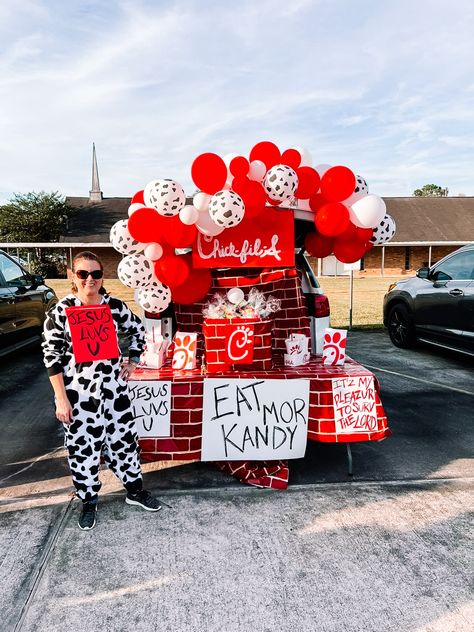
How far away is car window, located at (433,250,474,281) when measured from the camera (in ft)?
22.1

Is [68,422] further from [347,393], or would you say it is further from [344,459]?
[344,459]

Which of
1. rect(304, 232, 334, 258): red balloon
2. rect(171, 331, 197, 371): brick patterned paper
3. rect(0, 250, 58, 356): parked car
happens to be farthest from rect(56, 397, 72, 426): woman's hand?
rect(0, 250, 58, 356): parked car

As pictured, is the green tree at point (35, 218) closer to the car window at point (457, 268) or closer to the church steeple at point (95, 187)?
the church steeple at point (95, 187)

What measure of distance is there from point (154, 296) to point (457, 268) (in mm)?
4940

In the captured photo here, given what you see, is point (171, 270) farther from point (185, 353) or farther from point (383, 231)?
point (383, 231)

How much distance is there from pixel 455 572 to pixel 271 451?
1.30 m

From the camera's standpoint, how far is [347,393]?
3395 mm

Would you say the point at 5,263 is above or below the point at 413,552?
above

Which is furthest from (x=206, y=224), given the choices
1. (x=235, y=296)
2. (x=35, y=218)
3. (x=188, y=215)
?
(x=35, y=218)

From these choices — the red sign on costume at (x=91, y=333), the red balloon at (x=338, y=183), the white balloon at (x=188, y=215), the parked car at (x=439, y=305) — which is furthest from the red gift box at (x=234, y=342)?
the parked car at (x=439, y=305)

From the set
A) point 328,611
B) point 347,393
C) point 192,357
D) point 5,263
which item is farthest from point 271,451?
point 5,263

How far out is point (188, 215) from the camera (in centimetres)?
343

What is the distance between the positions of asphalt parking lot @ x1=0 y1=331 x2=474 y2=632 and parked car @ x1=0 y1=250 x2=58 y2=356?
2.64 meters

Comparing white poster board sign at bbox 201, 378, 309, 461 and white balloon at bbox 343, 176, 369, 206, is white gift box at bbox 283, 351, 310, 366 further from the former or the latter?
white balloon at bbox 343, 176, 369, 206
